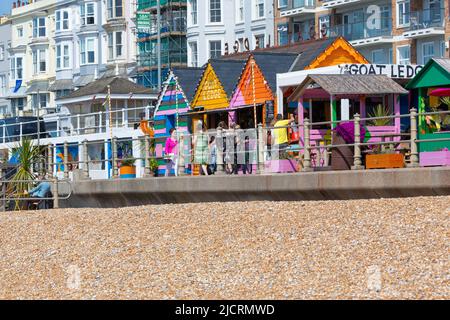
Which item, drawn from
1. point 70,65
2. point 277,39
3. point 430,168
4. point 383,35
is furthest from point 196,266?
point 70,65

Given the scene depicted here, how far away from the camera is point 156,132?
4222 centimetres

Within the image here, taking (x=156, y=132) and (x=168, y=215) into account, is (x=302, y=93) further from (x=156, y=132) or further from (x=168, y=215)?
(x=156, y=132)

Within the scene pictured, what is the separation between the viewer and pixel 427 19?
5978cm

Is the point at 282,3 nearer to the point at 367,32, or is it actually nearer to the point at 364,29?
the point at 364,29

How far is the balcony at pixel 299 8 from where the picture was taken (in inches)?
2694

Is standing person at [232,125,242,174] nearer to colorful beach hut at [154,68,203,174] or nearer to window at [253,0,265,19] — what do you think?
colorful beach hut at [154,68,203,174]

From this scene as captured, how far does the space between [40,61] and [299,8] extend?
30.9 meters

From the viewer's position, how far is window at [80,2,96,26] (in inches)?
3430

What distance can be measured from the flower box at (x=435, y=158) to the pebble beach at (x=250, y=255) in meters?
1.27
